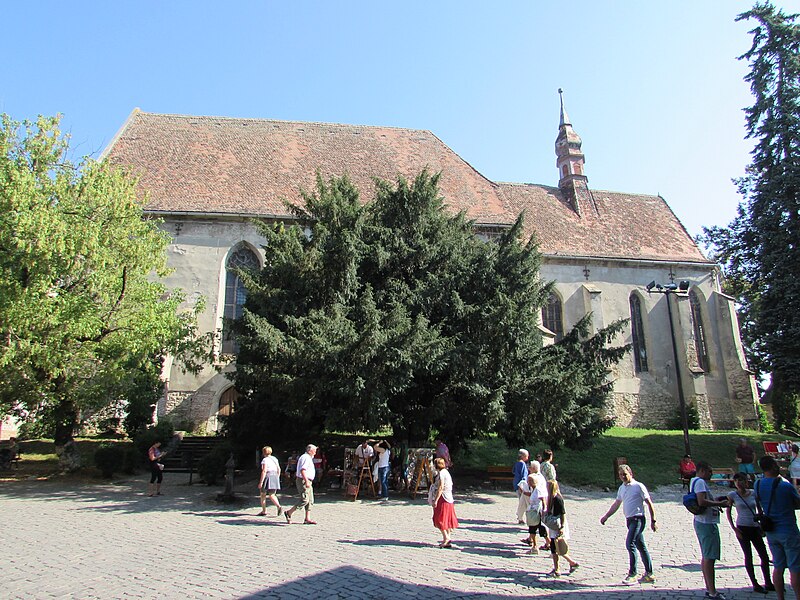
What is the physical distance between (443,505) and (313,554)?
1947 millimetres

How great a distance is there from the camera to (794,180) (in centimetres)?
1934

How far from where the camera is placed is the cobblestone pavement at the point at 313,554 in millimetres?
5805

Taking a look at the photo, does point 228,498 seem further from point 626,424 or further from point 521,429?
point 626,424

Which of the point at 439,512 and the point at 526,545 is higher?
the point at 439,512

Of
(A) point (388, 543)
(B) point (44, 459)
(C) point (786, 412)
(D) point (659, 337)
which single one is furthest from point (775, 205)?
(B) point (44, 459)

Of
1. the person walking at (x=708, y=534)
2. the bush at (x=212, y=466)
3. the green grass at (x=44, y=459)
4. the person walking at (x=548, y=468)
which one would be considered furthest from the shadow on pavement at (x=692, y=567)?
the green grass at (x=44, y=459)

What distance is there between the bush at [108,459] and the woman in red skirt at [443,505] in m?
10.7

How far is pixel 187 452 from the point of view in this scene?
49.4 feet

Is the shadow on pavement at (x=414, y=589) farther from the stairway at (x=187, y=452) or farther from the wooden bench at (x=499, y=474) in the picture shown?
the stairway at (x=187, y=452)

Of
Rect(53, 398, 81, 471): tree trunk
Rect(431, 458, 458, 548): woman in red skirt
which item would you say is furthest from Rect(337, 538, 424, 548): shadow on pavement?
Rect(53, 398, 81, 471): tree trunk

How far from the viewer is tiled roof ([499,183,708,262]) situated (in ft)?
86.6

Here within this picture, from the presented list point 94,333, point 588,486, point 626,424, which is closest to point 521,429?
point 588,486

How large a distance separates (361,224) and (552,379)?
6.15 meters

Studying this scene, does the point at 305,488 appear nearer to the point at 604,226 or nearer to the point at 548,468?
the point at 548,468
